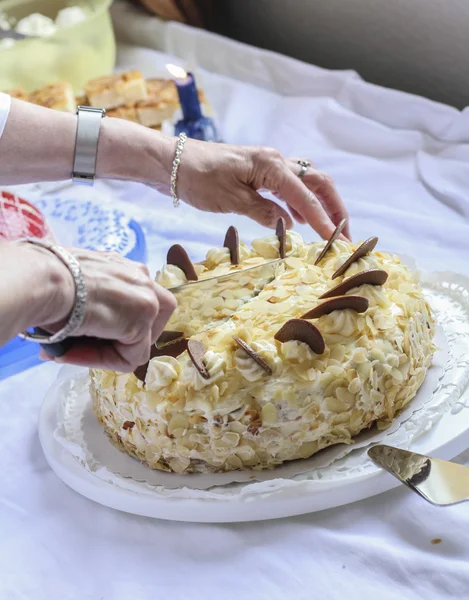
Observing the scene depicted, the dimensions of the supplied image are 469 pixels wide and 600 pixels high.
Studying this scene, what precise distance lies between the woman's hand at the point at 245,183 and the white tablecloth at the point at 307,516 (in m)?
0.34

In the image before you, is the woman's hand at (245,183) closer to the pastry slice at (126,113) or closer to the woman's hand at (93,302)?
the woman's hand at (93,302)

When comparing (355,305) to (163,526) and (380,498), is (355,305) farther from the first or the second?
(163,526)

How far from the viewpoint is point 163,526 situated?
1.05m

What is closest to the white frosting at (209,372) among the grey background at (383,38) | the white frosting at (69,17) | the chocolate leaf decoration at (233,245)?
the chocolate leaf decoration at (233,245)

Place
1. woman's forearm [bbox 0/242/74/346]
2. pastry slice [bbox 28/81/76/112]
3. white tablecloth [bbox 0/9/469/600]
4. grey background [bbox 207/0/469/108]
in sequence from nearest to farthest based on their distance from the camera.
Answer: woman's forearm [bbox 0/242/74/346] < white tablecloth [bbox 0/9/469/600] < grey background [bbox 207/0/469/108] < pastry slice [bbox 28/81/76/112]

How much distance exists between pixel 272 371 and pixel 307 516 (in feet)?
0.61

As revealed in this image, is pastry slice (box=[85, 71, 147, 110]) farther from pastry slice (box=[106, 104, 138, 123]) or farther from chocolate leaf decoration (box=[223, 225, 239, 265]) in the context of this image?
chocolate leaf decoration (box=[223, 225, 239, 265])

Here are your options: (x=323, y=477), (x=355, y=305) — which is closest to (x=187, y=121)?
(x=355, y=305)

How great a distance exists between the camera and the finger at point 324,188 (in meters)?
1.39

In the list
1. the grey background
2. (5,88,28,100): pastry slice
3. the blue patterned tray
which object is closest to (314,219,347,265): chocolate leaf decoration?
the blue patterned tray

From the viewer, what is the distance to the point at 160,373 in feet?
3.40

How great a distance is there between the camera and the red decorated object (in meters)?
1.61

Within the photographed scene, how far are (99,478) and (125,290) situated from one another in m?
0.33

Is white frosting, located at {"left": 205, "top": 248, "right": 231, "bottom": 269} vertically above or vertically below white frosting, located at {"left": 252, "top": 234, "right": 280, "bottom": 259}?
below
